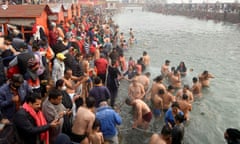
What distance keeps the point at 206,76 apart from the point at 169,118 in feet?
18.5

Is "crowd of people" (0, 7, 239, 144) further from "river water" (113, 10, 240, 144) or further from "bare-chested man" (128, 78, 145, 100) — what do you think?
"river water" (113, 10, 240, 144)

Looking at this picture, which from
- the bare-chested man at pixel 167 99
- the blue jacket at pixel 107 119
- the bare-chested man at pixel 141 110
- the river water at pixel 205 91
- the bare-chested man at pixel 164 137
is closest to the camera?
the bare-chested man at pixel 164 137

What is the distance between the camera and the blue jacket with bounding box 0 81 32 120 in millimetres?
4211

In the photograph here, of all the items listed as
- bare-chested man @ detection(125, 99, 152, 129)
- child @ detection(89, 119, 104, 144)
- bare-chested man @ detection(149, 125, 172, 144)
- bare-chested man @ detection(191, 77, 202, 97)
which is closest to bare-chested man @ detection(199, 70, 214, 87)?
bare-chested man @ detection(191, 77, 202, 97)

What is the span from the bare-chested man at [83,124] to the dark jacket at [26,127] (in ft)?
2.59

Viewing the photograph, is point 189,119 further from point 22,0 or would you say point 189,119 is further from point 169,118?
point 22,0

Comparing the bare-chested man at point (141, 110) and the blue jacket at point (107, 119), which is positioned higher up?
the blue jacket at point (107, 119)

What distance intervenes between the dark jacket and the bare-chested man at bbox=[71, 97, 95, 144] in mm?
789

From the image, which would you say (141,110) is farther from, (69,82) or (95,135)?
(95,135)

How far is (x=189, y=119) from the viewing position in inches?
334

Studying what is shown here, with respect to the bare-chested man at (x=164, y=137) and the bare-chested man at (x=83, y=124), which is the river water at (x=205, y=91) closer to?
the bare-chested man at (x=164, y=137)

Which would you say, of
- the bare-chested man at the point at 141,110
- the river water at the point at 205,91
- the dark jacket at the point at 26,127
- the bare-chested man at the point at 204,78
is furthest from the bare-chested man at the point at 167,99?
the dark jacket at the point at 26,127

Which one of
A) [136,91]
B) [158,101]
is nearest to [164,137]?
[158,101]

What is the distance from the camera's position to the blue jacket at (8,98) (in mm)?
4211
